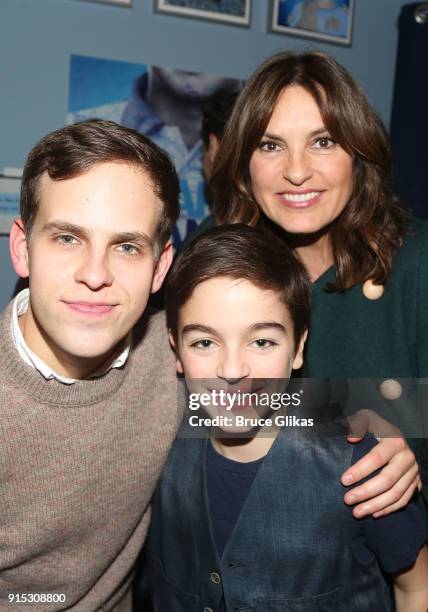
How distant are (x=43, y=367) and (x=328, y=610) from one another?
0.77 m

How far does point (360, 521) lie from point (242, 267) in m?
0.58

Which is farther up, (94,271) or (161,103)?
(161,103)

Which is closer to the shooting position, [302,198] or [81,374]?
[81,374]

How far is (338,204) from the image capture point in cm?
168

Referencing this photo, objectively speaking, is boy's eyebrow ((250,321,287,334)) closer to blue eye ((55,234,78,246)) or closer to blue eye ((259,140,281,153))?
blue eye ((55,234,78,246))

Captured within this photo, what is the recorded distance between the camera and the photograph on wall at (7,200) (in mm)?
2455

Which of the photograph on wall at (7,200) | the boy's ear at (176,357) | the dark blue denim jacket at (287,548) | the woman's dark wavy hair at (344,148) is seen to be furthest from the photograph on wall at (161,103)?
the dark blue denim jacket at (287,548)

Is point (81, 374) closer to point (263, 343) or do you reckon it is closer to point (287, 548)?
point (263, 343)

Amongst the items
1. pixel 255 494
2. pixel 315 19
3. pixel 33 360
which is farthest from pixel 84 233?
pixel 315 19

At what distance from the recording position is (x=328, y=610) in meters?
1.29

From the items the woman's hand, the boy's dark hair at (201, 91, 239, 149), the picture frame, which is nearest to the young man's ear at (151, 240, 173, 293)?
the woman's hand

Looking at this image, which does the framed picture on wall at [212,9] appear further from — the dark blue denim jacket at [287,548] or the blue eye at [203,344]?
the dark blue denim jacket at [287,548]

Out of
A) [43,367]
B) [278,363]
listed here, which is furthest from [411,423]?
[43,367]

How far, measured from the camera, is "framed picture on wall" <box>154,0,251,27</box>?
2.66 m
